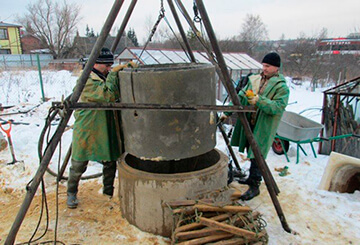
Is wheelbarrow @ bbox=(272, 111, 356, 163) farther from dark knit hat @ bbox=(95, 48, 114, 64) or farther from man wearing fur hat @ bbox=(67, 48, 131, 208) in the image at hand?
dark knit hat @ bbox=(95, 48, 114, 64)

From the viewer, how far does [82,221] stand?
323cm

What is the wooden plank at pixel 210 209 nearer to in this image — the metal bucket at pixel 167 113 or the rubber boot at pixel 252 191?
the metal bucket at pixel 167 113

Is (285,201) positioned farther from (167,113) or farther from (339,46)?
(339,46)

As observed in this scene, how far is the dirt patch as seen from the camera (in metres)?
2.89

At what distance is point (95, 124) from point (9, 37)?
4217 cm

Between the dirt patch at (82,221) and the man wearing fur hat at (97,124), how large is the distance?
256 millimetres

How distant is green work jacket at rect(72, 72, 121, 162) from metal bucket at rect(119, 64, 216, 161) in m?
0.21

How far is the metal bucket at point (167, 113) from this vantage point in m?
2.72

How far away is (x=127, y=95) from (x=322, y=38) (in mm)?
32255

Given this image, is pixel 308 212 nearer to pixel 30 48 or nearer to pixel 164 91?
pixel 164 91

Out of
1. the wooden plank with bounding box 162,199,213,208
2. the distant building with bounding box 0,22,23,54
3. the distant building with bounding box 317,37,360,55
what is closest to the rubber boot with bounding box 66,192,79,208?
the wooden plank with bounding box 162,199,213,208

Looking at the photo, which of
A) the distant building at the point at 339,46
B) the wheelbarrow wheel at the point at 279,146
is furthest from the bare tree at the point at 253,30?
the wheelbarrow wheel at the point at 279,146

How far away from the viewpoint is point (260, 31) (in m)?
45.1

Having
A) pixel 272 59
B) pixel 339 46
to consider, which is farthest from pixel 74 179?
pixel 339 46
